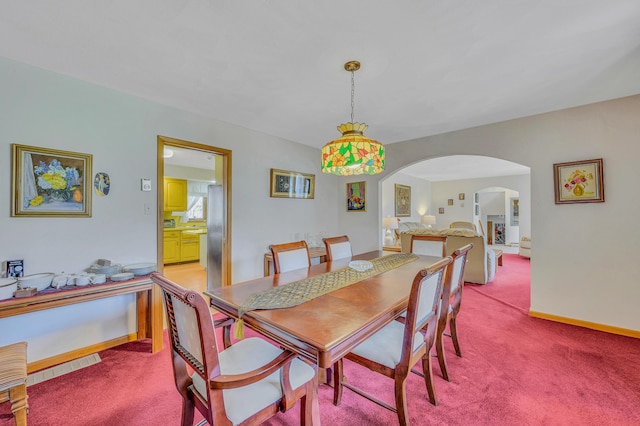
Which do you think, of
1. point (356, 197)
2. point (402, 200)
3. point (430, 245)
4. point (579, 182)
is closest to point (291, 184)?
point (356, 197)

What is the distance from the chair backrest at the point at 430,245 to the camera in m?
3.01

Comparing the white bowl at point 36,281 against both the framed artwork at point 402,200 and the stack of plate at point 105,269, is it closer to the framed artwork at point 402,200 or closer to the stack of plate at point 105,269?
the stack of plate at point 105,269

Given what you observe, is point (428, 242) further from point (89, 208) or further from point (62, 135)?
point (62, 135)

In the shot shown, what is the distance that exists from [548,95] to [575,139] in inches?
26.9

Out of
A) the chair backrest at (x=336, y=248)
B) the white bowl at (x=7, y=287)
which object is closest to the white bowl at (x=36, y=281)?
the white bowl at (x=7, y=287)

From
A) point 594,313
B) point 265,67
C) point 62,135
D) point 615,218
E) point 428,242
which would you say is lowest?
point 594,313

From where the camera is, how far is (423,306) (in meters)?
1.50

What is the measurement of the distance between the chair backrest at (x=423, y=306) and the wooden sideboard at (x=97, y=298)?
2.12m

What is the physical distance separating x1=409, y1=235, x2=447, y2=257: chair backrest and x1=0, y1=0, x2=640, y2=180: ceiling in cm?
145

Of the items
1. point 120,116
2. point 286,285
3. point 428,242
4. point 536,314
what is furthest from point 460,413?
point 120,116

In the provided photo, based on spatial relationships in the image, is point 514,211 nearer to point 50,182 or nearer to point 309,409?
point 309,409

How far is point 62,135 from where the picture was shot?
7.26ft

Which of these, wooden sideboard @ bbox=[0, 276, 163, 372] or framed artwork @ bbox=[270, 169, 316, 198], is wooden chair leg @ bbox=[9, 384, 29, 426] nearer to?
wooden sideboard @ bbox=[0, 276, 163, 372]

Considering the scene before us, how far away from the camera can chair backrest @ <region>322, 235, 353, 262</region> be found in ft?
9.23
